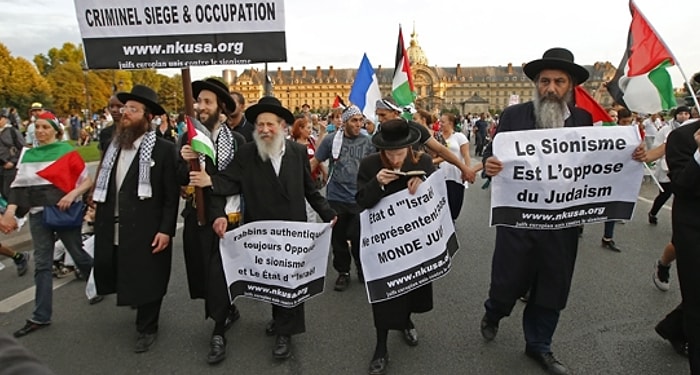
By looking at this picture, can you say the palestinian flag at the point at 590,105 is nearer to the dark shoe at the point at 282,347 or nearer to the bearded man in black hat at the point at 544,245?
the bearded man in black hat at the point at 544,245

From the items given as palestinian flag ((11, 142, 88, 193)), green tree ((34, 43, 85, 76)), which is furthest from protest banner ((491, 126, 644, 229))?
green tree ((34, 43, 85, 76))

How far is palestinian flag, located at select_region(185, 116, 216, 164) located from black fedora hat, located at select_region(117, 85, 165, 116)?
57 cm

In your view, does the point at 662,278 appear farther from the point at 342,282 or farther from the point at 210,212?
the point at 210,212

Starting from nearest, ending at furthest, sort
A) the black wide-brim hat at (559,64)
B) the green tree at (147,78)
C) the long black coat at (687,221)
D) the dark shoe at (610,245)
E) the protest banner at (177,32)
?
the long black coat at (687,221) → the black wide-brim hat at (559,64) → the protest banner at (177,32) → the dark shoe at (610,245) → the green tree at (147,78)

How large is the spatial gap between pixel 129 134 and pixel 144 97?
13.1 inches

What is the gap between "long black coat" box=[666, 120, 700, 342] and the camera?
2.68 metres

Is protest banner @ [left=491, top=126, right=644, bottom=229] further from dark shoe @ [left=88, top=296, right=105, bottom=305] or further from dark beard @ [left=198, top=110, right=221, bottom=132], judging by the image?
dark shoe @ [left=88, top=296, right=105, bottom=305]

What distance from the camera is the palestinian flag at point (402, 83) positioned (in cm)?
759

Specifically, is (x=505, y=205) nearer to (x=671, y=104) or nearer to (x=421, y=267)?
(x=421, y=267)

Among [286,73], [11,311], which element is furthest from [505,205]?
[286,73]

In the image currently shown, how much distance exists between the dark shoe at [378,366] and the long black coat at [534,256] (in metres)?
1.06

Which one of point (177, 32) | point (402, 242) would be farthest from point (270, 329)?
point (177, 32)

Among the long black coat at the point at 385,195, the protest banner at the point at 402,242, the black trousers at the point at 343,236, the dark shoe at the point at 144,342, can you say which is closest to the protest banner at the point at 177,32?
the long black coat at the point at 385,195

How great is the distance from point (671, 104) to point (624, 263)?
3.01 m
